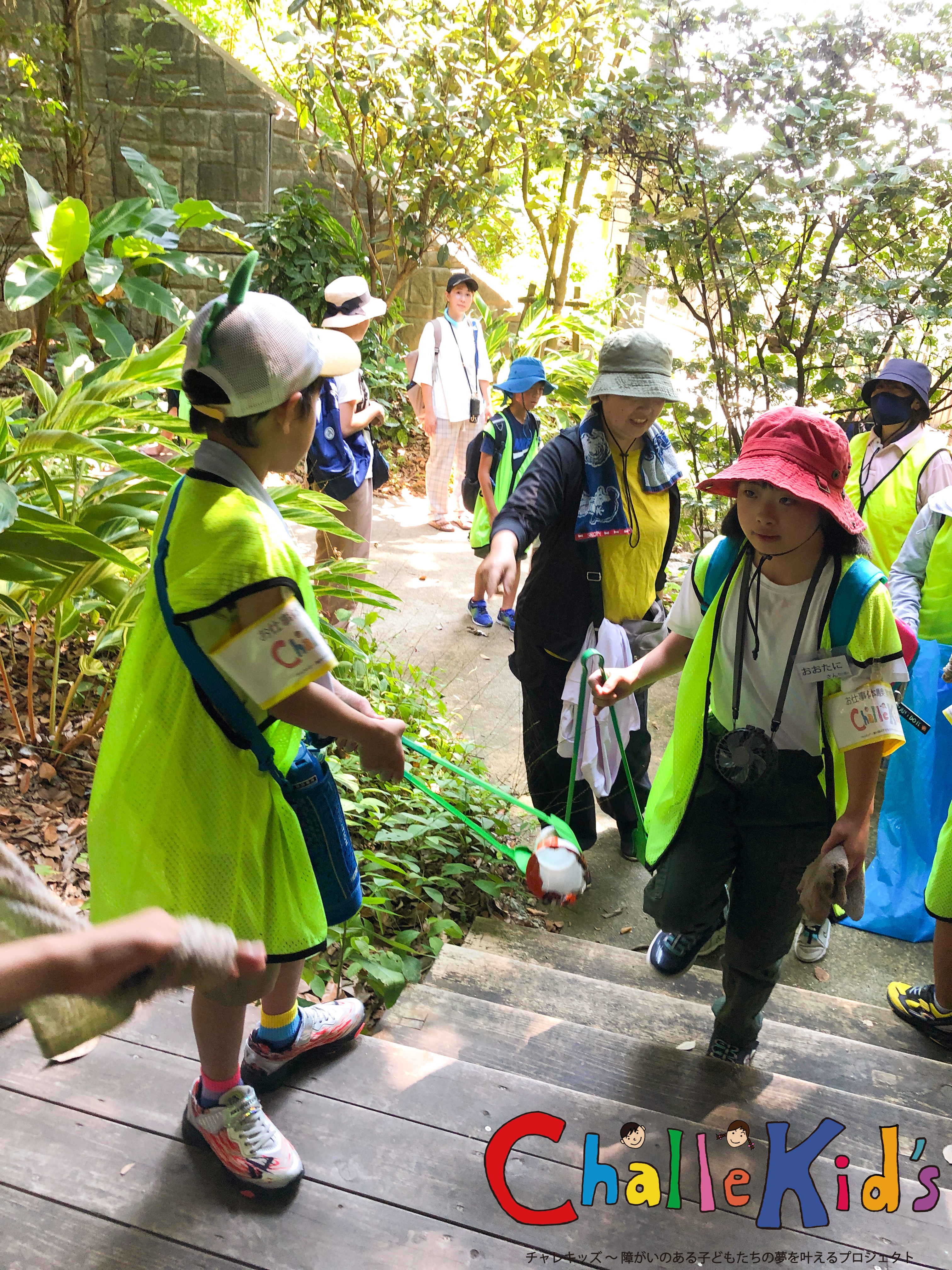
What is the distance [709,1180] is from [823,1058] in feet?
3.03

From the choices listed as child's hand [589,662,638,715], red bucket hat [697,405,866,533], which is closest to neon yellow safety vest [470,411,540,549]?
child's hand [589,662,638,715]

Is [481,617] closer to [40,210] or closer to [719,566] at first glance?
[40,210]

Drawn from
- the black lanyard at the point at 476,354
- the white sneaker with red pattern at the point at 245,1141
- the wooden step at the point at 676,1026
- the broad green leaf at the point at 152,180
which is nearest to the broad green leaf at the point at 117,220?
the broad green leaf at the point at 152,180

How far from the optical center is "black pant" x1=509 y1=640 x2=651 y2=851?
344 centimetres

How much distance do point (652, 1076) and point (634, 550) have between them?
1.64 m

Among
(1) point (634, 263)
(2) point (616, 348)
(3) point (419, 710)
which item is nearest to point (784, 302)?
(1) point (634, 263)

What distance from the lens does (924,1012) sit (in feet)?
9.61

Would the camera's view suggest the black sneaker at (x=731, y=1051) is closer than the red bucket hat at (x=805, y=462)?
No

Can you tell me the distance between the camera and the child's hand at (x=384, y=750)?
5.29ft

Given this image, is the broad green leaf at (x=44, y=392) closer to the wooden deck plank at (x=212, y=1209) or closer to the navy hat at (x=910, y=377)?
the wooden deck plank at (x=212, y=1209)

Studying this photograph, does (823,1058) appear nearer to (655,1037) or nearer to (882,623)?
(655,1037)

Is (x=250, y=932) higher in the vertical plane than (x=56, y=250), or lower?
lower

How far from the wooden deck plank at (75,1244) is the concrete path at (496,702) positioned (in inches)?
79.8

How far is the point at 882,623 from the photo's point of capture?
2.02m
